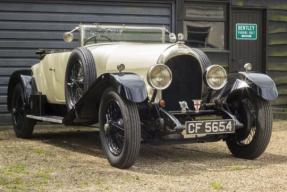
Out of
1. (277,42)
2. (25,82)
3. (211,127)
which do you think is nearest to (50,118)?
(25,82)

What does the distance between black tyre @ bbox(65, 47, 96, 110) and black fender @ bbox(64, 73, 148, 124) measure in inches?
7.3

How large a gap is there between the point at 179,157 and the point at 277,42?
255 inches

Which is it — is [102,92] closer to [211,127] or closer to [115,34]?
[211,127]

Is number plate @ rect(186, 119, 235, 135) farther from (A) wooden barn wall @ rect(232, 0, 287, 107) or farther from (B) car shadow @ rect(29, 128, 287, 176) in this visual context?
(A) wooden barn wall @ rect(232, 0, 287, 107)

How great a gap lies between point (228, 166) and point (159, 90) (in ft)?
3.80

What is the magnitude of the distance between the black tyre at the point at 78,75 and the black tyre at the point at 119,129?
65cm

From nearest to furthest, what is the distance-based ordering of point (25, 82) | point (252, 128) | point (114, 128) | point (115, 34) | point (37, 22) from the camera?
point (114, 128) → point (252, 128) → point (115, 34) → point (25, 82) → point (37, 22)

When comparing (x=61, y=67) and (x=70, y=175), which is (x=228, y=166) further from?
(x=61, y=67)

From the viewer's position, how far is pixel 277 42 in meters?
13.5

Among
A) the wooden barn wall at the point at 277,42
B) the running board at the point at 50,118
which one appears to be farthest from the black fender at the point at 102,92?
the wooden barn wall at the point at 277,42

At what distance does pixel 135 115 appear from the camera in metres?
6.68

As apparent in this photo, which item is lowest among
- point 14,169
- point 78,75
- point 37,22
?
A: point 14,169

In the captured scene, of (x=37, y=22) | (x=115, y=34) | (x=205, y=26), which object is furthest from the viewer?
(x=205, y=26)

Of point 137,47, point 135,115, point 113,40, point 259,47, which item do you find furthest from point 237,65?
point 135,115
